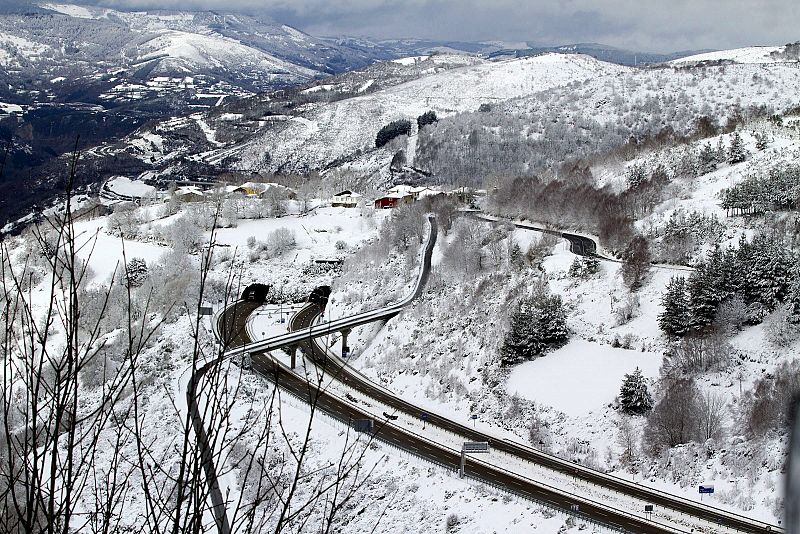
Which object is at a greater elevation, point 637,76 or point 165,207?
point 637,76

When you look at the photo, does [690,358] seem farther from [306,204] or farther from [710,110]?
[710,110]

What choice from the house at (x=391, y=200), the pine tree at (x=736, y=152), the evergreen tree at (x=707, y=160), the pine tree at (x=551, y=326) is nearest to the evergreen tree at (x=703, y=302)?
the pine tree at (x=551, y=326)

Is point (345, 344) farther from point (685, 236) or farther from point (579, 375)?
Answer: point (685, 236)

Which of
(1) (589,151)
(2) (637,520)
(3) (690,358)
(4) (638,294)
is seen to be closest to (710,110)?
(1) (589,151)

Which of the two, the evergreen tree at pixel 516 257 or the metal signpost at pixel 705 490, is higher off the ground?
the evergreen tree at pixel 516 257

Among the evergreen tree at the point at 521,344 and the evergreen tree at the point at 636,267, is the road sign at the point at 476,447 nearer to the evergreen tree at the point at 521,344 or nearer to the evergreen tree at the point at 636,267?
the evergreen tree at the point at 521,344

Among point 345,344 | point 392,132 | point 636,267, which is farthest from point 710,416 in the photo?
point 392,132
